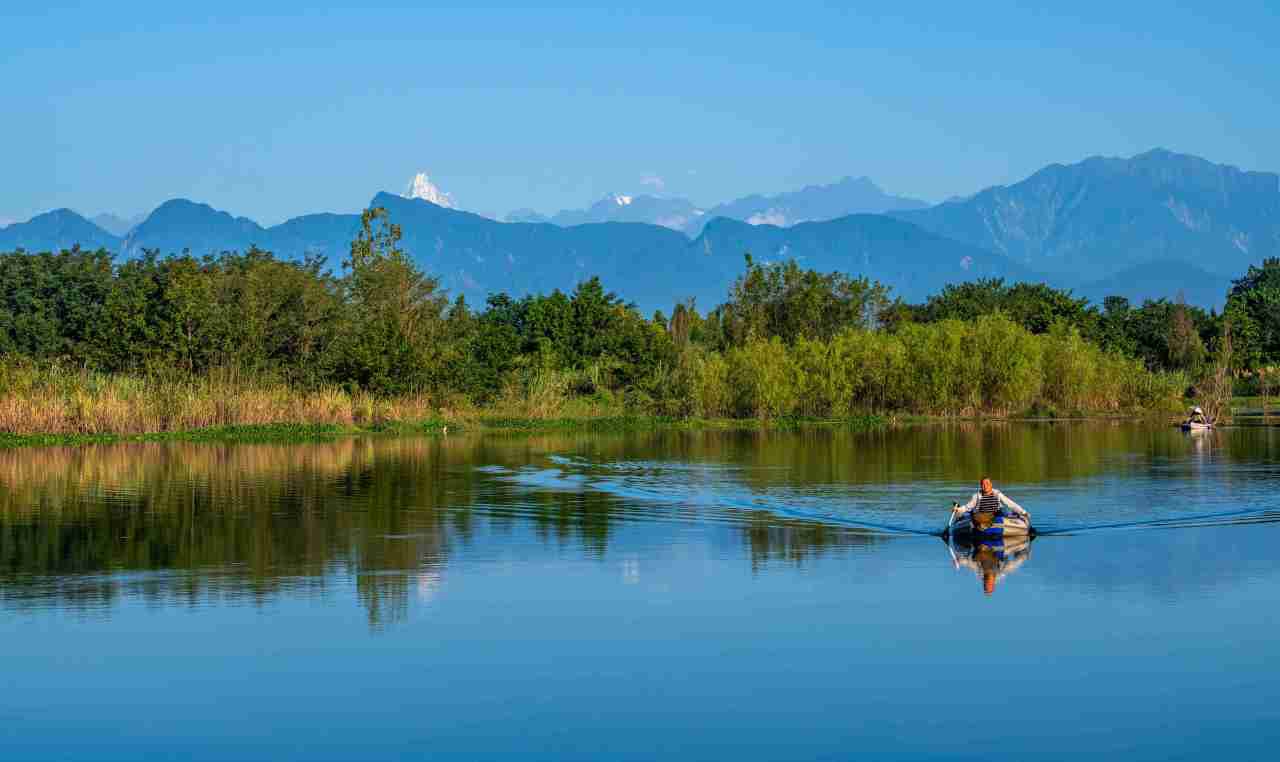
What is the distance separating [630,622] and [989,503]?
7.62m

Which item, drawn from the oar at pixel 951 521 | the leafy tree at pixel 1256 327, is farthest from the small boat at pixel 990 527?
the leafy tree at pixel 1256 327

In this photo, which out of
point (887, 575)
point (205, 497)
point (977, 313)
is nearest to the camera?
point (887, 575)

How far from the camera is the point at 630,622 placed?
631 inches

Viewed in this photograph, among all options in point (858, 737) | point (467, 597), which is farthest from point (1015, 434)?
point (858, 737)

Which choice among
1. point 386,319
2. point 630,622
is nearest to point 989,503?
point 630,622

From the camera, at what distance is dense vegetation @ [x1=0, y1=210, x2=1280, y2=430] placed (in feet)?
162

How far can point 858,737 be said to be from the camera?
37.8ft

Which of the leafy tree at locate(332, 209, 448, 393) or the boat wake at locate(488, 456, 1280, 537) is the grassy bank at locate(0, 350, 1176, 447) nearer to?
the leafy tree at locate(332, 209, 448, 393)

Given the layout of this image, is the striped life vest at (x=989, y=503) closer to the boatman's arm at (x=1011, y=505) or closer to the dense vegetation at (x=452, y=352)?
the boatman's arm at (x=1011, y=505)

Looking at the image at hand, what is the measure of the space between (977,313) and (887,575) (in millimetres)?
61778

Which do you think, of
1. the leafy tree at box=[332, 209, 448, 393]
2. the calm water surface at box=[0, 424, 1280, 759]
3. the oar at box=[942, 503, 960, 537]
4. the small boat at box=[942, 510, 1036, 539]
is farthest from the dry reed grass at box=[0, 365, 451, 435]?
the small boat at box=[942, 510, 1036, 539]

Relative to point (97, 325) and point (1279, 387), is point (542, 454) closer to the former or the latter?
point (97, 325)

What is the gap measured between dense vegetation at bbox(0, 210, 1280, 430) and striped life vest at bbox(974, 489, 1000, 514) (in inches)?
1230

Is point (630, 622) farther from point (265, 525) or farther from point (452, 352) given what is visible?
point (452, 352)
